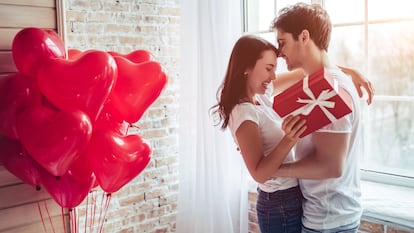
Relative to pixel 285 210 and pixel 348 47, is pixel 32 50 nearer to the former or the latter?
pixel 285 210

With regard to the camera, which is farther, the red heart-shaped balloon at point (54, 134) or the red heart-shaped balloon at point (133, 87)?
the red heart-shaped balloon at point (133, 87)

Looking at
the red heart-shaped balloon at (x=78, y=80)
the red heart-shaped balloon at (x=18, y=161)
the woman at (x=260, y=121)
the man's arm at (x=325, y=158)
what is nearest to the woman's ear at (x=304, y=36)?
the woman at (x=260, y=121)

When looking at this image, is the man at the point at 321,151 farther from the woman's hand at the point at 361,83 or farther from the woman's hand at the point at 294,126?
the woman's hand at the point at 361,83

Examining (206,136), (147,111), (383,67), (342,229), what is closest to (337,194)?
(342,229)

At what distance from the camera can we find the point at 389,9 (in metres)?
2.28

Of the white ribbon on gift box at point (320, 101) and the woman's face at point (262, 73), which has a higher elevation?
the woman's face at point (262, 73)

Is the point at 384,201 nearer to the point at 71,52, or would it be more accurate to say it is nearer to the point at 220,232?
the point at 220,232

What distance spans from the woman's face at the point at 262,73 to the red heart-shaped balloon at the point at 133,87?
13.2 inches

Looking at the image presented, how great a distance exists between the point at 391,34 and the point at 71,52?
1589mm

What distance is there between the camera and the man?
1489 mm

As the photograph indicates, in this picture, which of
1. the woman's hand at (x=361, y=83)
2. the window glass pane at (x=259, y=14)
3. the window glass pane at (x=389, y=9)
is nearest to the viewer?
the woman's hand at (x=361, y=83)

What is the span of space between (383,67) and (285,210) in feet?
3.67

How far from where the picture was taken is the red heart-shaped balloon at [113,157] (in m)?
1.59

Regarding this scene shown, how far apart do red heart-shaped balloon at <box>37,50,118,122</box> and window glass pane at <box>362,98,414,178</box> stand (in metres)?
1.53
